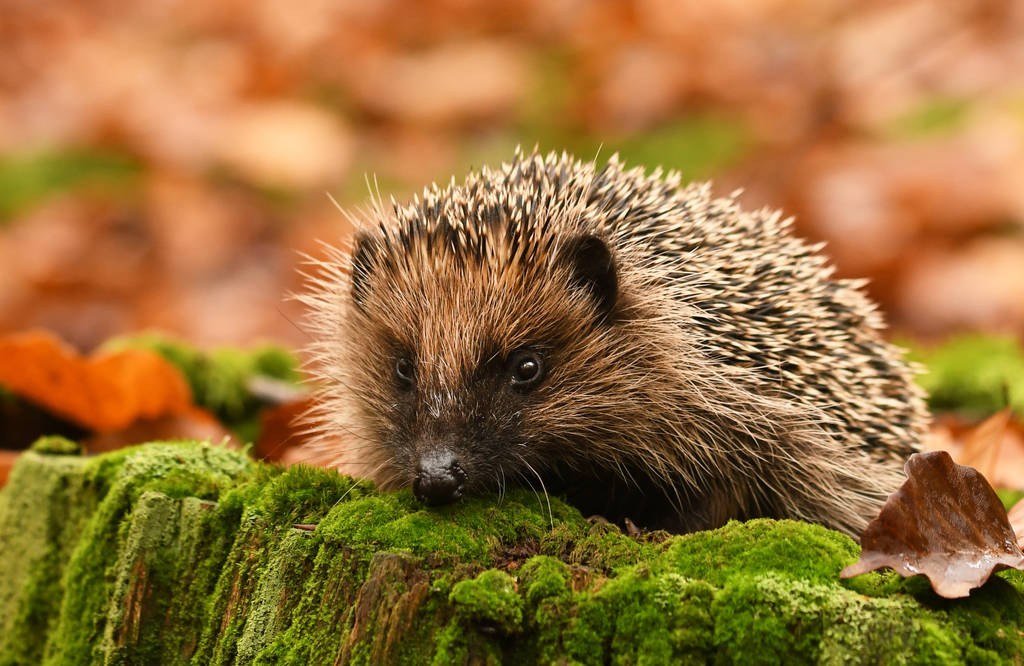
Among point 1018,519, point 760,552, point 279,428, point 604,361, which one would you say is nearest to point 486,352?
point 604,361

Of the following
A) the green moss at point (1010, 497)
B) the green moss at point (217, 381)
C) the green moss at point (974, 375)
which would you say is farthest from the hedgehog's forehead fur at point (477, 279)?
the green moss at point (974, 375)

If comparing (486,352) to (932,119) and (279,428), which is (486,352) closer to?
(279,428)

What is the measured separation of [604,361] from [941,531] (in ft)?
5.16

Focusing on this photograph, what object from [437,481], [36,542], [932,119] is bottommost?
[437,481]

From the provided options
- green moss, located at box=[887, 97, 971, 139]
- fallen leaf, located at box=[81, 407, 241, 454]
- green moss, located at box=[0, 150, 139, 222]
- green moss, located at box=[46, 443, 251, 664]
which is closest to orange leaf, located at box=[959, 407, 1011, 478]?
green moss, located at box=[46, 443, 251, 664]

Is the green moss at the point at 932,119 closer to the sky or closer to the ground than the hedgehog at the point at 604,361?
closer to the sky

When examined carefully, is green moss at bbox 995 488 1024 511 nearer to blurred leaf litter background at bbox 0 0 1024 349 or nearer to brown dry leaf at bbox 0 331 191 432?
brown dry leaf at bbox 0 331 191 432

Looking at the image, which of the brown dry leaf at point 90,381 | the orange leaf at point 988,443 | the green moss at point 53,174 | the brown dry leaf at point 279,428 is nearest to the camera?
the orange leaf at point 988,443

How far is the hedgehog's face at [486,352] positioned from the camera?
3666 mm

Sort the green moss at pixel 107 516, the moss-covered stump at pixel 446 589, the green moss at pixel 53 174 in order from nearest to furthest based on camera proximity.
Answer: the moss-covered stump at pixel 446 589, the green moss at pixel 107 516, the green moss at pixel 53 174

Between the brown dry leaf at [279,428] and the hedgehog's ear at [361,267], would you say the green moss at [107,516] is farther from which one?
the brown dry leaf at [279,428]

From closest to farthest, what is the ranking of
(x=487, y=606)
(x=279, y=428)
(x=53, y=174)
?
(x=487, y=606) < (x=279, y=428) < (x=53, y=174)

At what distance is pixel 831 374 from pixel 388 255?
6.26ft

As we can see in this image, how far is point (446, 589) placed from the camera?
2.69 meters
